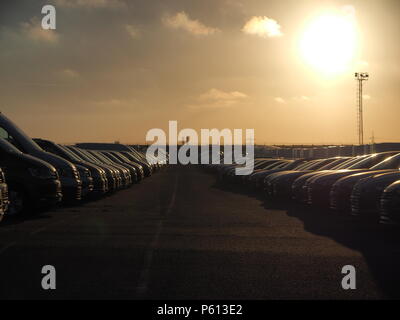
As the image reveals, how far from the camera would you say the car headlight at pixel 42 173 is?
575 inches

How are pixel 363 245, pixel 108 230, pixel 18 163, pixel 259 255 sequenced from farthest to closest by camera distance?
pixel 18 163 → pixel 108 230 → pixel 363 245 → pixel 259 255

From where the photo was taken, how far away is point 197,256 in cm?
944

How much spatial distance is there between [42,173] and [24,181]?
47 centimetres

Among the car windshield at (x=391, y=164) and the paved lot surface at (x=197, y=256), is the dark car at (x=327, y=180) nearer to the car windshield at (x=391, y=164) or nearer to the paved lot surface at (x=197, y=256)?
the car windshield at (x=391, y=164)

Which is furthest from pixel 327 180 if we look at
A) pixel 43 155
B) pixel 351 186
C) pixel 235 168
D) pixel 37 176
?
pixel 235 168

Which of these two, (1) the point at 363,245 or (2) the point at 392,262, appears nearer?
(2) the point at 392,262

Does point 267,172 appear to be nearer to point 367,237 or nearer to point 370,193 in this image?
point 370,193

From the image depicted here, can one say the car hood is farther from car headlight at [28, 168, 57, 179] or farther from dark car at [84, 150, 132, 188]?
dark car at [84, 150, 132, 188]

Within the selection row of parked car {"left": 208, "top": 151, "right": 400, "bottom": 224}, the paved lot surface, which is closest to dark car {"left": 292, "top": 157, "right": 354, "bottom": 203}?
row of parked car {"left": 208, "top": 151, "right": 400, "bottom": 224}

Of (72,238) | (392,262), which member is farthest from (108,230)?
(392,262)

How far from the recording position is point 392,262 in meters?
8.92

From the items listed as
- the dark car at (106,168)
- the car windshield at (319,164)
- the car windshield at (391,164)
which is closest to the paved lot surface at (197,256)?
the car windshield at (391,164)
